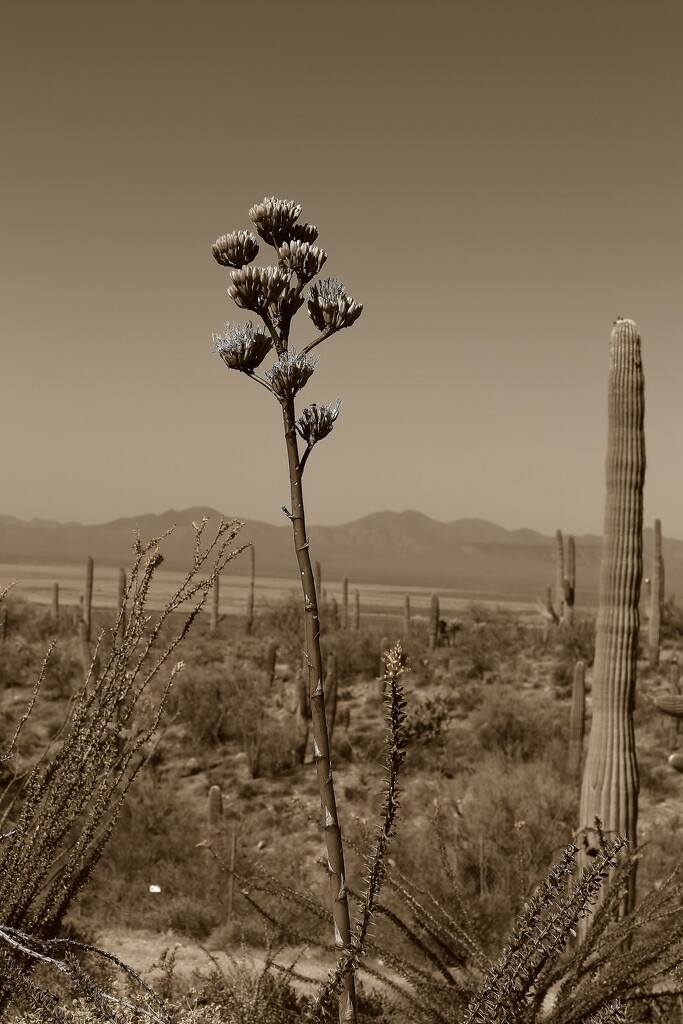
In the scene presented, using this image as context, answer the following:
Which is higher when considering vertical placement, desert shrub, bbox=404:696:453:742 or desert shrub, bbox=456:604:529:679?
desert shrub, bbox=456:604:529:679

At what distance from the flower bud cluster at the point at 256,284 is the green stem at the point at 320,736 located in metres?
0.32

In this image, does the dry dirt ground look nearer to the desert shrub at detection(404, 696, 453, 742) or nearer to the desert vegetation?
the desert vegetation

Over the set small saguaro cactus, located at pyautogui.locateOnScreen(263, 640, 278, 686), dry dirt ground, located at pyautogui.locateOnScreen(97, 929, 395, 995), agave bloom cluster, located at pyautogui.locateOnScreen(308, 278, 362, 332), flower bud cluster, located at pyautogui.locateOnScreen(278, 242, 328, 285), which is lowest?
dry dirt ground, located at pyautogui.locateOnScreen(97, 929, 395, 995)

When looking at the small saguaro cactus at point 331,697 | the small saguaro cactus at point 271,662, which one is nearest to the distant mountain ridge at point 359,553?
the small saguaro cactus at point 271,662

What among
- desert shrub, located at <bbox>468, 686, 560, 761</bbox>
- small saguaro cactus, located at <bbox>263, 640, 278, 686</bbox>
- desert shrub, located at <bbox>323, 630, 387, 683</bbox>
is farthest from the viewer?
desert shrub, located at <bbox>323, 630, 387, 683</bbox>

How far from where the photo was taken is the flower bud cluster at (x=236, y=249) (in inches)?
98.0

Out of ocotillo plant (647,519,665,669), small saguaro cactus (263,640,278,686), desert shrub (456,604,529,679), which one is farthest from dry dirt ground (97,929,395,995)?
ocotillo plant (647,519,665,669)

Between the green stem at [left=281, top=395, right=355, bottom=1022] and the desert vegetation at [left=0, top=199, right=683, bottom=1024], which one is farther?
the desert vegetation at [left=0, top=199, right=683, bottom=1024]

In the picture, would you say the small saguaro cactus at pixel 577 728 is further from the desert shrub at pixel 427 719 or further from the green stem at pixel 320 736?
the green stem at pixel 320 736

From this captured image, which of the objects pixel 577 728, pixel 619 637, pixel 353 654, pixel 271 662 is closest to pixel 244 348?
pixel 619 637

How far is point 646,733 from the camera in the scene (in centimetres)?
1507

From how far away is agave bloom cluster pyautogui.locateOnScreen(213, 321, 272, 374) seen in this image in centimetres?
244

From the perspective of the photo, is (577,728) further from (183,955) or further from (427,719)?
(183,955)

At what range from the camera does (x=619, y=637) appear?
7266 millimetres
